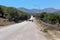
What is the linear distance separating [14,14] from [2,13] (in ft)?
26.6

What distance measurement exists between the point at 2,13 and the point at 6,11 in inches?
306

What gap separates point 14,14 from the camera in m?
140

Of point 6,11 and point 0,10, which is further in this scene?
point 6,11

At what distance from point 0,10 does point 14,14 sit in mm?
11267

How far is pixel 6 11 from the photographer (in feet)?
480

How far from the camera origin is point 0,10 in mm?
133000

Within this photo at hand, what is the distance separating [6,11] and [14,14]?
9.15m

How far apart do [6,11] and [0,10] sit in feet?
44.6

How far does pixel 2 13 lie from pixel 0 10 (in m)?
6.27

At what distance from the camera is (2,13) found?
139 metres
